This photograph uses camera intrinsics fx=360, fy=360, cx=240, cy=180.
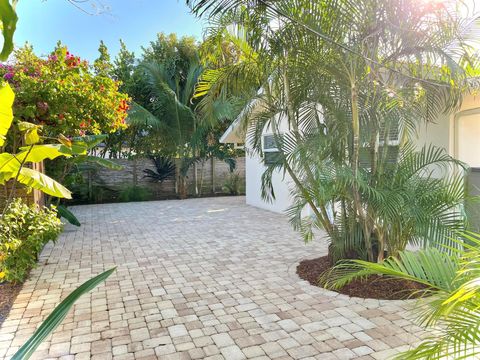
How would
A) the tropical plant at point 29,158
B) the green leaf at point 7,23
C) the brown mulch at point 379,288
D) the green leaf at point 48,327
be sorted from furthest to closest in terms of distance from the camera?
1. the brown mulch at point 379,288
2. the tropical plant at point 29,158
3. the green leaf at point 48,327
4. the green leaf at point 7,23

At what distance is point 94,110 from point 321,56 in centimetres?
545

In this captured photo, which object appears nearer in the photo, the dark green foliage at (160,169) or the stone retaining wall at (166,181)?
the stone retaining wall at (166,181)

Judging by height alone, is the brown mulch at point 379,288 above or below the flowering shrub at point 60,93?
below

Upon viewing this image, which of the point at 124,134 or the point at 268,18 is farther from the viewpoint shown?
the point at 124,134

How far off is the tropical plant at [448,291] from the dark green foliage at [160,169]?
15275 millimetres

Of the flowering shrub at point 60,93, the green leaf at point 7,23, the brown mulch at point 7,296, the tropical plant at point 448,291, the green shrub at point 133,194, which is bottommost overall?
the brown mulch at point 7,296

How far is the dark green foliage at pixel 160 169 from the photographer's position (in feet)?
55.3

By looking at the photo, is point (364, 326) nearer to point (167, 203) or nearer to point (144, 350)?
point (144, 350)

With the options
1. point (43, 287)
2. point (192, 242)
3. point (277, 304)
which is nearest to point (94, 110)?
point (192, 242)

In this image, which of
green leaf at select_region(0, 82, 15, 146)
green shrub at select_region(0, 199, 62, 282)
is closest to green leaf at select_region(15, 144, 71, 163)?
green leaf at select_region(0, 82, 15, 146)

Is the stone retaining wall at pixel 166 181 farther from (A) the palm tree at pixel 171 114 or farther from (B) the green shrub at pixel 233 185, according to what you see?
(A) the palm tree at pixel 171 114

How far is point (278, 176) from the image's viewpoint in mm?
11758

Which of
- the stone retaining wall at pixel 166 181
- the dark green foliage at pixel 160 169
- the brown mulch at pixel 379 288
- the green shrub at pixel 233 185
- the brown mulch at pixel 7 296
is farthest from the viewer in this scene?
the green shrub at pixel 233 185

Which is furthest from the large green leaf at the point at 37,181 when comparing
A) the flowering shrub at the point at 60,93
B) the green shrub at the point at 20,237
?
the flowering shrub at the point at 60,93
